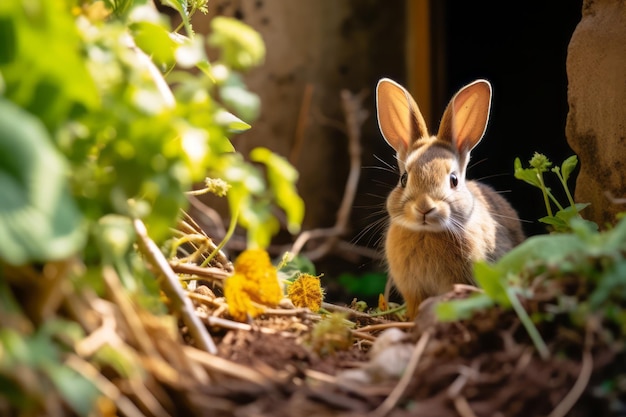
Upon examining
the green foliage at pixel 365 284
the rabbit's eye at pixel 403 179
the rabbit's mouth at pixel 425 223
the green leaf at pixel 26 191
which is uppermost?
the green leaf at pixel 26 191

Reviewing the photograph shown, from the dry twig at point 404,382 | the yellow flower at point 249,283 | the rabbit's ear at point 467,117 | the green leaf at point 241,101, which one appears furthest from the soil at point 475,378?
the rabbit's ear at point 467,117

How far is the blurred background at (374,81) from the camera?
3.78 meters

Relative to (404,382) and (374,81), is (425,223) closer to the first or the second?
(404,382)

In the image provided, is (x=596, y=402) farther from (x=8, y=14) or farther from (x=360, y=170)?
(x=360, y=170)

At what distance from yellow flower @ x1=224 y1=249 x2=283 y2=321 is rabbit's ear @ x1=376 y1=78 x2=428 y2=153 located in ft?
3.46

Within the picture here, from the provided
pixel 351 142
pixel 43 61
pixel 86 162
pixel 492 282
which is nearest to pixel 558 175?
pixel 492 282

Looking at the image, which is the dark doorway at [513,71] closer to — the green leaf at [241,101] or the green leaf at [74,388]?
the green leaf at [241,101]

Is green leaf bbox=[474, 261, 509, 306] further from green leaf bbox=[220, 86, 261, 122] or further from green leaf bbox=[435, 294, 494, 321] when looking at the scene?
green leaf bbox=[220, 86, 261, 122]

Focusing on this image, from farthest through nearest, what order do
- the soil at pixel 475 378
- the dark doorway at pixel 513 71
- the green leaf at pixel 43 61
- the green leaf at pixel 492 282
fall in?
1. the dark doorway at pixel 513 71
2. the green leaf at pixel 492 282
3. the soil at pixel 475 378
4. the green leaf at pixel 43 61

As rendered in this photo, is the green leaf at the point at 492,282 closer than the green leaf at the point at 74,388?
No

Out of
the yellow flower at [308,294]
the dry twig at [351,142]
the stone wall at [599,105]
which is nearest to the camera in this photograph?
the yellow flower at [308,294]

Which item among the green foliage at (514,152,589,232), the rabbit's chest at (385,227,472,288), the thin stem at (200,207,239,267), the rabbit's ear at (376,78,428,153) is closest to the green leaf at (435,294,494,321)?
the thin stem at (200,207,239,267)

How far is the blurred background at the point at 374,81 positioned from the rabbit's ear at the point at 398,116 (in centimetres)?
126

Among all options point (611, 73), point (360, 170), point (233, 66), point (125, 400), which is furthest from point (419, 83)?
point (125, 400)
